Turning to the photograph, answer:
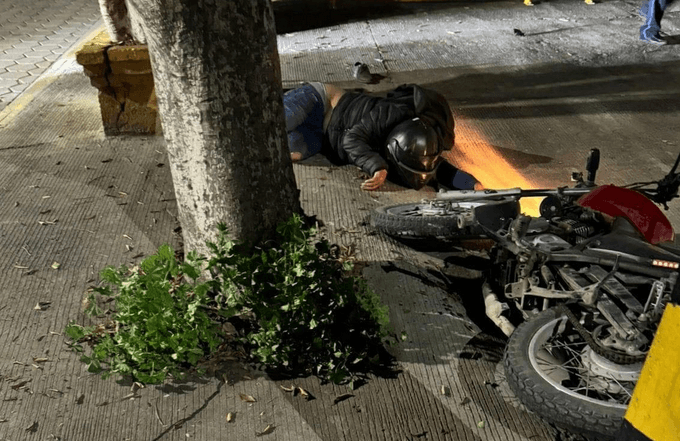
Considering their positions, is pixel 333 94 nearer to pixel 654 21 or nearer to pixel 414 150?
pixel 414 150

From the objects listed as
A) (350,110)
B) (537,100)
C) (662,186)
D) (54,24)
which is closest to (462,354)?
(662,186)

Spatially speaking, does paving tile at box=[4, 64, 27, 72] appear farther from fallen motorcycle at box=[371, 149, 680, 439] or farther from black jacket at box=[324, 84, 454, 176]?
fallen motorcycle at box=[371, 149, 680, 439]

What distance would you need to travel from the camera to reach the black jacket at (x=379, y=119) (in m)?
5.79

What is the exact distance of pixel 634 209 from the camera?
4.00 metres

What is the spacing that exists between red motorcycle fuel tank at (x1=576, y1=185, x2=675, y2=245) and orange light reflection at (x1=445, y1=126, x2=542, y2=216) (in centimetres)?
147

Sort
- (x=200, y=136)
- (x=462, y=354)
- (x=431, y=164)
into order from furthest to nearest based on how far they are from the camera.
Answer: (x=431, y=164) < (x=462, y=354) < (x=200, y=136)

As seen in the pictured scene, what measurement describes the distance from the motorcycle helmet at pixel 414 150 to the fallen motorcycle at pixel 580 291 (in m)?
1.10

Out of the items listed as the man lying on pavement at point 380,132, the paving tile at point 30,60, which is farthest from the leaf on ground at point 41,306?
the paving tile at point 30,60

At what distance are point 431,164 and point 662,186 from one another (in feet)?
6.19

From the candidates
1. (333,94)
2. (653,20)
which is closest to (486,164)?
(333,94)

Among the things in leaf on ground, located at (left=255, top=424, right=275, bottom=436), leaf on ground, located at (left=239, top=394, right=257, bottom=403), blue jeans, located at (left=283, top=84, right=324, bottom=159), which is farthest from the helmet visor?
leaf on ground, located at (left=255, top=424, right=275, bottom=436)

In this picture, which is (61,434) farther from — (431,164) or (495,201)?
(431,164)

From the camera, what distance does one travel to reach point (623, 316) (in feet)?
10.8

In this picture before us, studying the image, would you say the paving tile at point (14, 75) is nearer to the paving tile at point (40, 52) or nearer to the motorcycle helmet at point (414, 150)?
the paving tile at point (40, 52)
